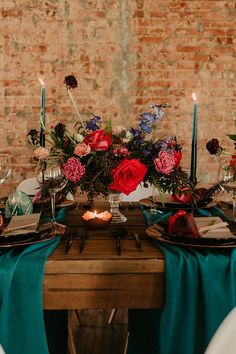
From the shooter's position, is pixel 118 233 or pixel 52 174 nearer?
pixel 118 233

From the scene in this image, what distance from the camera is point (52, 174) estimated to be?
67.0 inches

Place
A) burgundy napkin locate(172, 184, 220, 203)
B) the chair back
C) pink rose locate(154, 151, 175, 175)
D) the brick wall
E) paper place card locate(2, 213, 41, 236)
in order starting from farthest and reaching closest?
1. the brick wall
2. burgundy napkin locate(172, 184, 220, 203)
3. pink rose locate(154, 151, 175, 175)
4. paper place card locate(2, 213, 41, 236)
5. the chair back

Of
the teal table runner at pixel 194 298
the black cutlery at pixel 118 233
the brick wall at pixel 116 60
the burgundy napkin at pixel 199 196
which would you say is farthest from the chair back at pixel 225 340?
the brick wall at pixel 116 60

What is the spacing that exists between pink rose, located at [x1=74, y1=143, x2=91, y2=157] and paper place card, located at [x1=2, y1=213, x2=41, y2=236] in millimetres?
312

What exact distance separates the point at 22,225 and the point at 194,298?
0.69 metres

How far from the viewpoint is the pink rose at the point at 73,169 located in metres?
1.62

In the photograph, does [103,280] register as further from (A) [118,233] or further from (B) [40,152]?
(B) [40,152]

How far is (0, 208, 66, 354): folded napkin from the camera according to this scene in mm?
1295

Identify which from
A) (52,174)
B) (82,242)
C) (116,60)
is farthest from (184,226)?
(116,60)

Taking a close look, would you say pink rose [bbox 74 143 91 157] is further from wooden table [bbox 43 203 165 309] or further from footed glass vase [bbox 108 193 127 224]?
wooden table [bbox 43 203 165 309]

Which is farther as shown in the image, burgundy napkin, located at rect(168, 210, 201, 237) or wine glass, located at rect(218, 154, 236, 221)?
wine glass, located at rect(218, 154, 236, 221)

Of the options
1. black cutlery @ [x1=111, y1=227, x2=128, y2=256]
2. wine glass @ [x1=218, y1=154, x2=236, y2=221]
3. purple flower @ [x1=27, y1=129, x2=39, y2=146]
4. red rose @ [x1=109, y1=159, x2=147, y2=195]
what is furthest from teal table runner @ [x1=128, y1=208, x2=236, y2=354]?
purple flower @ [x1=27, y1=129, x2=39, y2=146]

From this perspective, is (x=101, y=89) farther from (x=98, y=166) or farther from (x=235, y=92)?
(x=98, y=166)

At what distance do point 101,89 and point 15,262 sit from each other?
248cm
